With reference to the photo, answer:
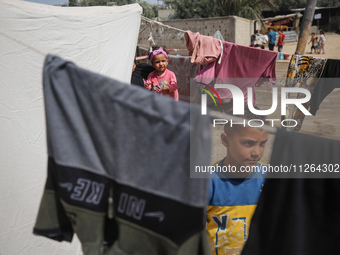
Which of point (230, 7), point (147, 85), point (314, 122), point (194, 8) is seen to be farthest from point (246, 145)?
point (194, 8)

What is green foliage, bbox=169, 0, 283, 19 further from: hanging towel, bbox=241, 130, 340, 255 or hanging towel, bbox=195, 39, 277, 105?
hanging towel, bbox=241, 130, 340, 255

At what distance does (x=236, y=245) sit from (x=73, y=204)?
905 mm

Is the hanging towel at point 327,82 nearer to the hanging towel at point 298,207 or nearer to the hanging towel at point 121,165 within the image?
the hanging towel at point 298,207

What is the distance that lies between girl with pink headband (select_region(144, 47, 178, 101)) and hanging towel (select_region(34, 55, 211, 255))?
9.00 feet

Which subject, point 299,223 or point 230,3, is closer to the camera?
point 299,223

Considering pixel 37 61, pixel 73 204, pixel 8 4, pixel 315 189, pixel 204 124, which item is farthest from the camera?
pixel 37 61

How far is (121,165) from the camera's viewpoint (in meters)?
1.06

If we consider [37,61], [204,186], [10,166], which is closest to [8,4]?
[37,61]

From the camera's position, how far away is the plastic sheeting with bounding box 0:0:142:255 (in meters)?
1.89

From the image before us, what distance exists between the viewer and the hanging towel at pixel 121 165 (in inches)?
38.2

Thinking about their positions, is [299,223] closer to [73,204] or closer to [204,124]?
[204,124]

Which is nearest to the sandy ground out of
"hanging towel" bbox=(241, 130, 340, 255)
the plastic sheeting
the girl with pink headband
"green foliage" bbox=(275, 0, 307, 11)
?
the girl with pink headband

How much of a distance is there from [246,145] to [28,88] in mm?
1377

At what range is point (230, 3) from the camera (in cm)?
1953
